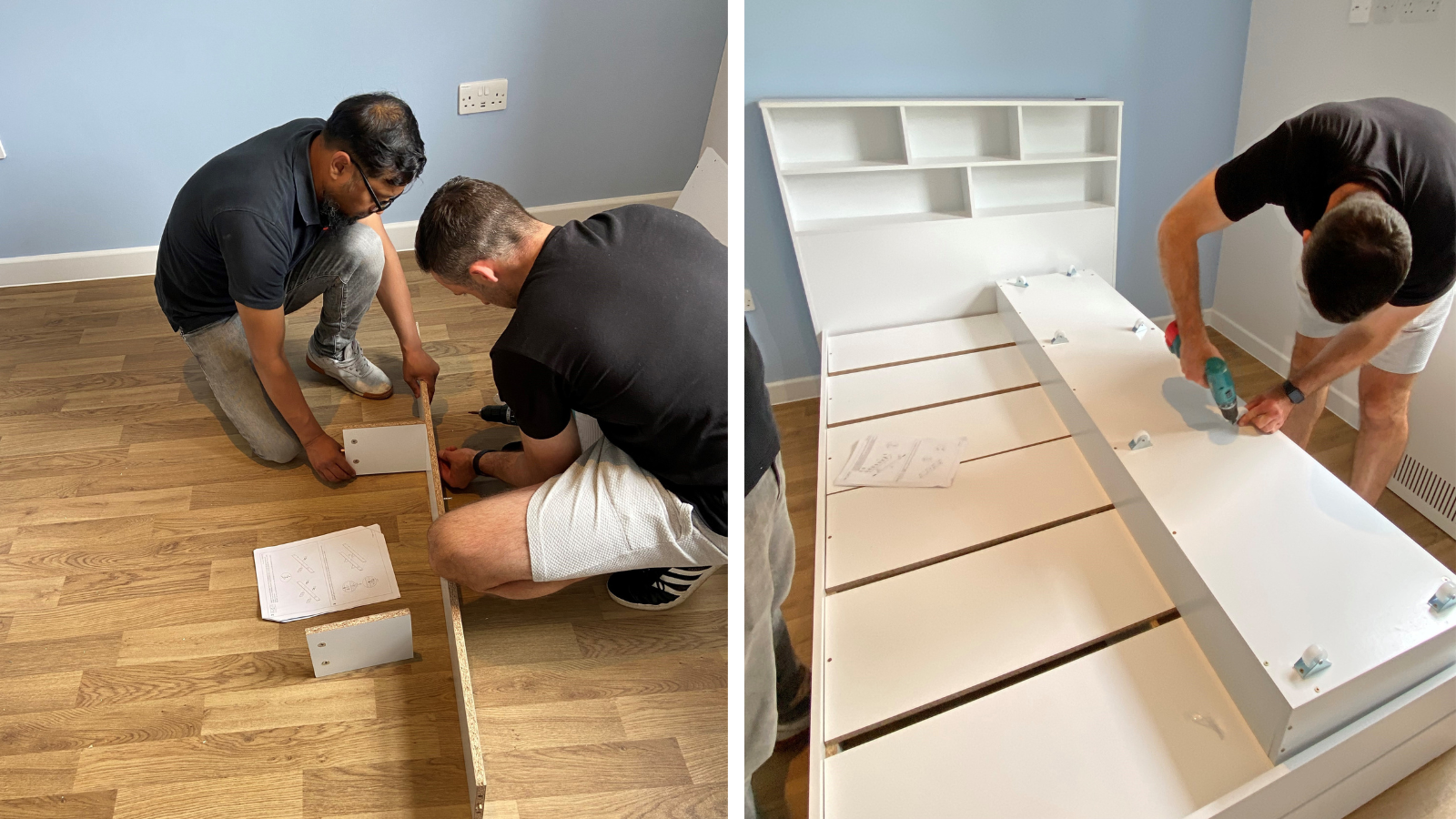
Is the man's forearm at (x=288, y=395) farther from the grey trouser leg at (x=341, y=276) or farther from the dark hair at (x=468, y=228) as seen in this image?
the dark hair at (x=468, y=228)

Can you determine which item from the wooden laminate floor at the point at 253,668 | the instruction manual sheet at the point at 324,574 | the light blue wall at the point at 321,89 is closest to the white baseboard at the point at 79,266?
the light blue wall at the point at 321,89

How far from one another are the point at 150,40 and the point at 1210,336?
234 cm

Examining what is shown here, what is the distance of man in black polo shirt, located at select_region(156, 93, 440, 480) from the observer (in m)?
1.49

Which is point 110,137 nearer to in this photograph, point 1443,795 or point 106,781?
point 106,781

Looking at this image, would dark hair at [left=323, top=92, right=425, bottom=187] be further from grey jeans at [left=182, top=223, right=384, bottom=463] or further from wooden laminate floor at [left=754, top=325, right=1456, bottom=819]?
wooden laminate floor at [left=754, top=325, right=1456, bottom=819]

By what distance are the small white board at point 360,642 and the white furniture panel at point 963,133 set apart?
1.24 metres

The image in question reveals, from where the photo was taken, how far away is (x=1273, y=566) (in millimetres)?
196

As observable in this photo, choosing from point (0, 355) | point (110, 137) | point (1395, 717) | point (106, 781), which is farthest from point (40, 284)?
point (1395, 717)

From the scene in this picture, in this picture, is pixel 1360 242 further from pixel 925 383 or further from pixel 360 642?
pixel 360 642

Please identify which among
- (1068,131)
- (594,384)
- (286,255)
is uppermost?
(1068,131)

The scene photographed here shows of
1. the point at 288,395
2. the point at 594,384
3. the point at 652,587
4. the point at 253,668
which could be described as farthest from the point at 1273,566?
the point at 288,395

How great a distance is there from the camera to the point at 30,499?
5.49 ft

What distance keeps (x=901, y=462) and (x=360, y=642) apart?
1268mm

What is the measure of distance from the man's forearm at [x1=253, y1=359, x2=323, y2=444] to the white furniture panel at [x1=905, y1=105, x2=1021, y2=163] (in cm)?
159
